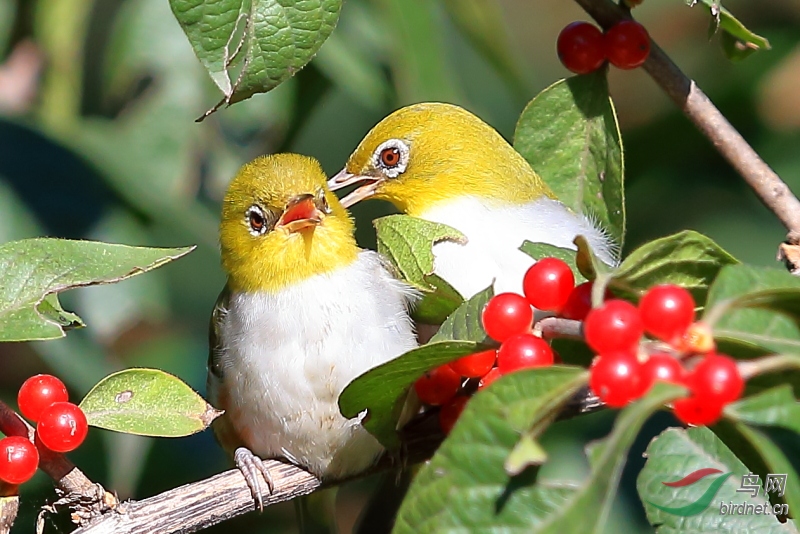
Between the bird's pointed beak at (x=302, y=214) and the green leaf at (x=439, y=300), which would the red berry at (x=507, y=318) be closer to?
the green leaf at (x=439, y=300)

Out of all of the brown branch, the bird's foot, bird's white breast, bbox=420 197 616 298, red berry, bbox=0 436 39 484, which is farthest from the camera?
bird's white breast, bbox=420 197 616 298

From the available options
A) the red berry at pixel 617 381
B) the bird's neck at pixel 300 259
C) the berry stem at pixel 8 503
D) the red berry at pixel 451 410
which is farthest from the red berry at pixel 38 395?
→ the red berry at pixel 617 381

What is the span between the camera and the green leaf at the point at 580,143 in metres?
2.75

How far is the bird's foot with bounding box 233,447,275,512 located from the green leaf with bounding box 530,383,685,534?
1182 millimetres

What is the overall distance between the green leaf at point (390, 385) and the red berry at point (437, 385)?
0.44ft

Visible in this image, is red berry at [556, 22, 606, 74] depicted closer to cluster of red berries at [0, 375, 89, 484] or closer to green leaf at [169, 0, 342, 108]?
green leaf at [169, 0, 342, 108]

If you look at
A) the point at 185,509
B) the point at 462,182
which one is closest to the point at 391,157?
the point at 462,182

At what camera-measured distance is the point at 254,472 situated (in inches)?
96.5

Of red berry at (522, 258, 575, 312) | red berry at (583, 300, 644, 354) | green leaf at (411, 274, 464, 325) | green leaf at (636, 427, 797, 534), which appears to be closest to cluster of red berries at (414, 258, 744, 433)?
red berry at (583, 300, 644, 354)

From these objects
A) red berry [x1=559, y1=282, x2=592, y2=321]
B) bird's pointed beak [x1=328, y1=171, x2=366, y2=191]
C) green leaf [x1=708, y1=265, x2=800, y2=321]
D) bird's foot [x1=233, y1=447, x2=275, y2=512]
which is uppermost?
green leaf [x1=708, y1=265, x2=800, y2=321]

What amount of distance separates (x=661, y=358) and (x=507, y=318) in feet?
1.41

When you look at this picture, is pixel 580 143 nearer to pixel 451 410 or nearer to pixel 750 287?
pixel 451 410

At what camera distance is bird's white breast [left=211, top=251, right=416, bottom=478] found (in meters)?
2.79

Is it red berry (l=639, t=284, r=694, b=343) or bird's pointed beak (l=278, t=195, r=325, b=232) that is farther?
bird's pointed beak (l=278, t=195, r=325, b=232)
